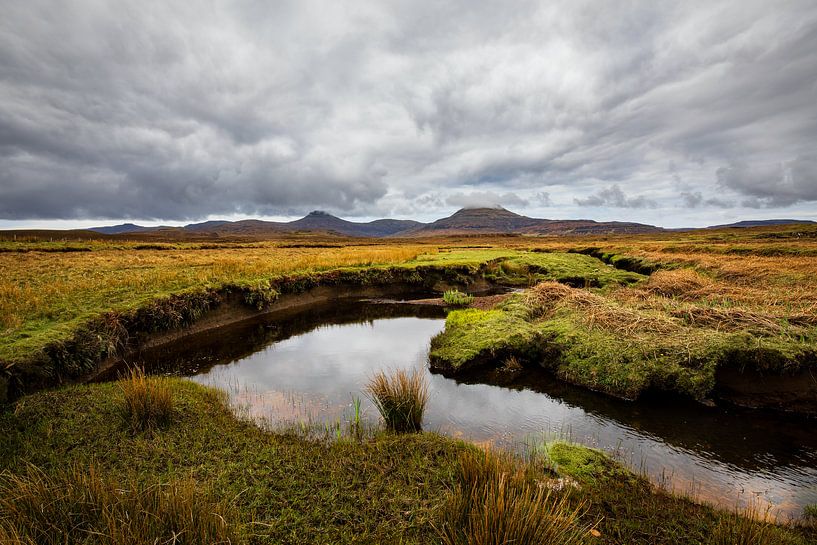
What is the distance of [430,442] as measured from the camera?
686 centimetres

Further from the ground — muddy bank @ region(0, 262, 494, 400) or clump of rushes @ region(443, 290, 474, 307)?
muddy bank @ region(0, 262, 494, 400)

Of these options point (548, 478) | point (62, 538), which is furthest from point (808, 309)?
point (62, 538)

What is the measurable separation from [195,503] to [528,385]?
9.27m

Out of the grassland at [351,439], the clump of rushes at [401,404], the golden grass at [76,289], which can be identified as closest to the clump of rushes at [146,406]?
the grassland at [351,439]

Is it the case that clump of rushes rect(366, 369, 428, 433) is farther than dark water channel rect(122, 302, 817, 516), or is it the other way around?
clump of rushes rect(366, 369, 428, 433)

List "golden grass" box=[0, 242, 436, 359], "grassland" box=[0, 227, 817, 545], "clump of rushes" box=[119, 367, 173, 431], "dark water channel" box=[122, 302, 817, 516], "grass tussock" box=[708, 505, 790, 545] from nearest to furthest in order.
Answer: "grass tussock" box=[708, 505, 790, 545]
"grassland" box=[0, 227, 817, 545]
"dark water channel" box=[122, 302, 817, 516]
"clump of rushes" box=[119, 367, 173, 431]
"golden grass" box=[0, 242, 436, 359]

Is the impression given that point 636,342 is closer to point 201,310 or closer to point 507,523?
point 507,523

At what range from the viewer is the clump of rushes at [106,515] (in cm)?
359

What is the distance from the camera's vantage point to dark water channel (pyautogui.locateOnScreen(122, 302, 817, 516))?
673 centimetres

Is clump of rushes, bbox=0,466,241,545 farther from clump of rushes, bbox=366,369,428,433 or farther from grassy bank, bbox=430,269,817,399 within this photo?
grassy bank, bbox=430,269,817,399

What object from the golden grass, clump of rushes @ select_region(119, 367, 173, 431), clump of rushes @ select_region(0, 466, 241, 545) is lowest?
clump of rushes @ select_region(119, 367, 173, 431)

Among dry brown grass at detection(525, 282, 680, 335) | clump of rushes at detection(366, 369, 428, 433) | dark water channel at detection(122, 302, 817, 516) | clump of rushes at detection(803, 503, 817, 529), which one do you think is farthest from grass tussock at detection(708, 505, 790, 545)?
dry brown grass at detection(525, 282, 680, 335)

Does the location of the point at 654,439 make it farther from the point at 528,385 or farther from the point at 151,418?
the point at 151,418

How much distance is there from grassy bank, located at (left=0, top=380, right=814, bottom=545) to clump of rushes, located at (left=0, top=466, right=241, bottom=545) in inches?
1.1
